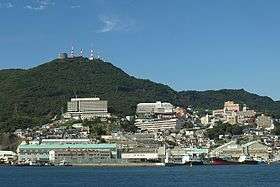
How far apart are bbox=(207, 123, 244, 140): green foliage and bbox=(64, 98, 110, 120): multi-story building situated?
89.8ft

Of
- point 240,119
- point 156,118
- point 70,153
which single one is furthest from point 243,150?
point 156,118

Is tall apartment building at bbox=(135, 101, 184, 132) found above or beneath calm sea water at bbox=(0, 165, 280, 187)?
above

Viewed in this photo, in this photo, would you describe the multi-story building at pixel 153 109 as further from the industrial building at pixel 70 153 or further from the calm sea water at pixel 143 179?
the calm sea water at pixel 143 179

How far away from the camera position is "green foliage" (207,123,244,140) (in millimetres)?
164000

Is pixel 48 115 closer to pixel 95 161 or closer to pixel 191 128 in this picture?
pixel 191 128

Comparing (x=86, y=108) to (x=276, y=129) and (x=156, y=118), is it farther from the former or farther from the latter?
(x=276, y=129)

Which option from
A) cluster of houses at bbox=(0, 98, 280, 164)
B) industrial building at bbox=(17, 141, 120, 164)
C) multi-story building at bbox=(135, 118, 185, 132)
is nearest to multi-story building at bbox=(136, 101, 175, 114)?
cluster of houses at bbox=(0, 98, 280, 164)

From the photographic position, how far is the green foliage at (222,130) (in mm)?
164000

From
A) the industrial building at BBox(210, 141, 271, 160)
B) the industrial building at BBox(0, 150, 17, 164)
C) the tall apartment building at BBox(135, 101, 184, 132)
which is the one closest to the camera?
the industrial building at BBox(0, 150, 17, 164)

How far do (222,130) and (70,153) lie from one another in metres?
46.7

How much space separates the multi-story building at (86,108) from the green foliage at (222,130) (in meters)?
27.4

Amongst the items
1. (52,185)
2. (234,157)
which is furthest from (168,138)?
(52,185)

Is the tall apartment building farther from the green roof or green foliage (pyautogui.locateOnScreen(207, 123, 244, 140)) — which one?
the green roof

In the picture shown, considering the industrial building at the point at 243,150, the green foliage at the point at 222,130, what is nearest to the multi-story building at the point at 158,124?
the green foliage at the point at 222,130
